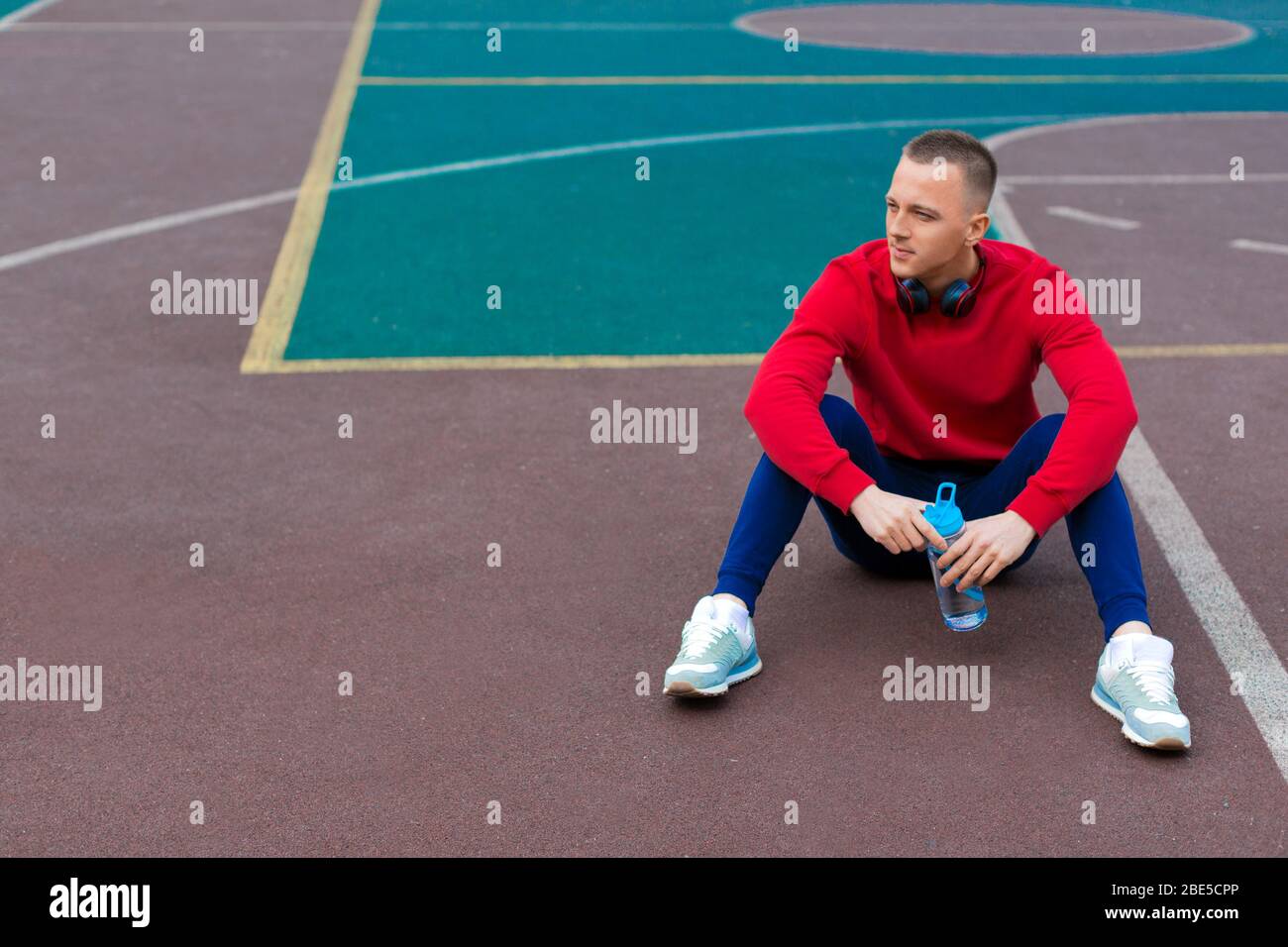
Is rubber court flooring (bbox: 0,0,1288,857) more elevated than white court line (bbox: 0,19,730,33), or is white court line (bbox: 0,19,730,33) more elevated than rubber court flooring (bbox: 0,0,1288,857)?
white court line (bbox: 0,19,730,33)

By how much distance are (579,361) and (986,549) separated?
3.36m

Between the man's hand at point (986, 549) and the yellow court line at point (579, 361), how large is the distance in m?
3.11

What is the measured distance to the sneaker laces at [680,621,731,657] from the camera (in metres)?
4.29

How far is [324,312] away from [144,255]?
4.99 ft

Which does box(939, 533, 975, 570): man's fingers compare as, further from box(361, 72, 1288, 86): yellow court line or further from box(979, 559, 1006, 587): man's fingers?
box(361, 72, 1288, 86): yellow court line

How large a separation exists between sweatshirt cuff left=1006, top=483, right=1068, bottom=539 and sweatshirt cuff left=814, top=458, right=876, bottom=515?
1.35ft

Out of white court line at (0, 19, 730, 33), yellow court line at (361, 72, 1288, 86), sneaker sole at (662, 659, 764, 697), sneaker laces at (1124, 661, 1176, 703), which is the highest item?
white court line at (0, 19, 730, 33)

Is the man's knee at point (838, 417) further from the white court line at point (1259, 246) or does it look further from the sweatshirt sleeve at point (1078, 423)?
the white court line at point (1259, 246)

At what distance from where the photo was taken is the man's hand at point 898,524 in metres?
4.04

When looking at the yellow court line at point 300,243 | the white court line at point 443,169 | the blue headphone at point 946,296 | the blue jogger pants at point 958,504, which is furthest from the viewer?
the white court line at point 443,169

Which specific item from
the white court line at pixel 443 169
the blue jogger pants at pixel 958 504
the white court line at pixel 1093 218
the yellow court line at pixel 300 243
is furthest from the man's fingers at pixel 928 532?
the white court line at pixel 443 169

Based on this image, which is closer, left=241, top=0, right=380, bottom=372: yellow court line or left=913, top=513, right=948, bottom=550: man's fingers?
left=913, top=513, right=948, bottom=550: man's fingers

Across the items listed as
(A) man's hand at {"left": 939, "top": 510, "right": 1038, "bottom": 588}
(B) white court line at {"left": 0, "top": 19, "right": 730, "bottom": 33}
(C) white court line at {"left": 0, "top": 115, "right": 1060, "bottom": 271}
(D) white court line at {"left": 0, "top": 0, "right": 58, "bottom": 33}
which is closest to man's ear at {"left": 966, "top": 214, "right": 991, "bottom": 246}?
(A) man's hand at {"left": 939, "top": 510, "right": 1038, "bottom": 588}

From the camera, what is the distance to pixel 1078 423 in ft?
13.4
